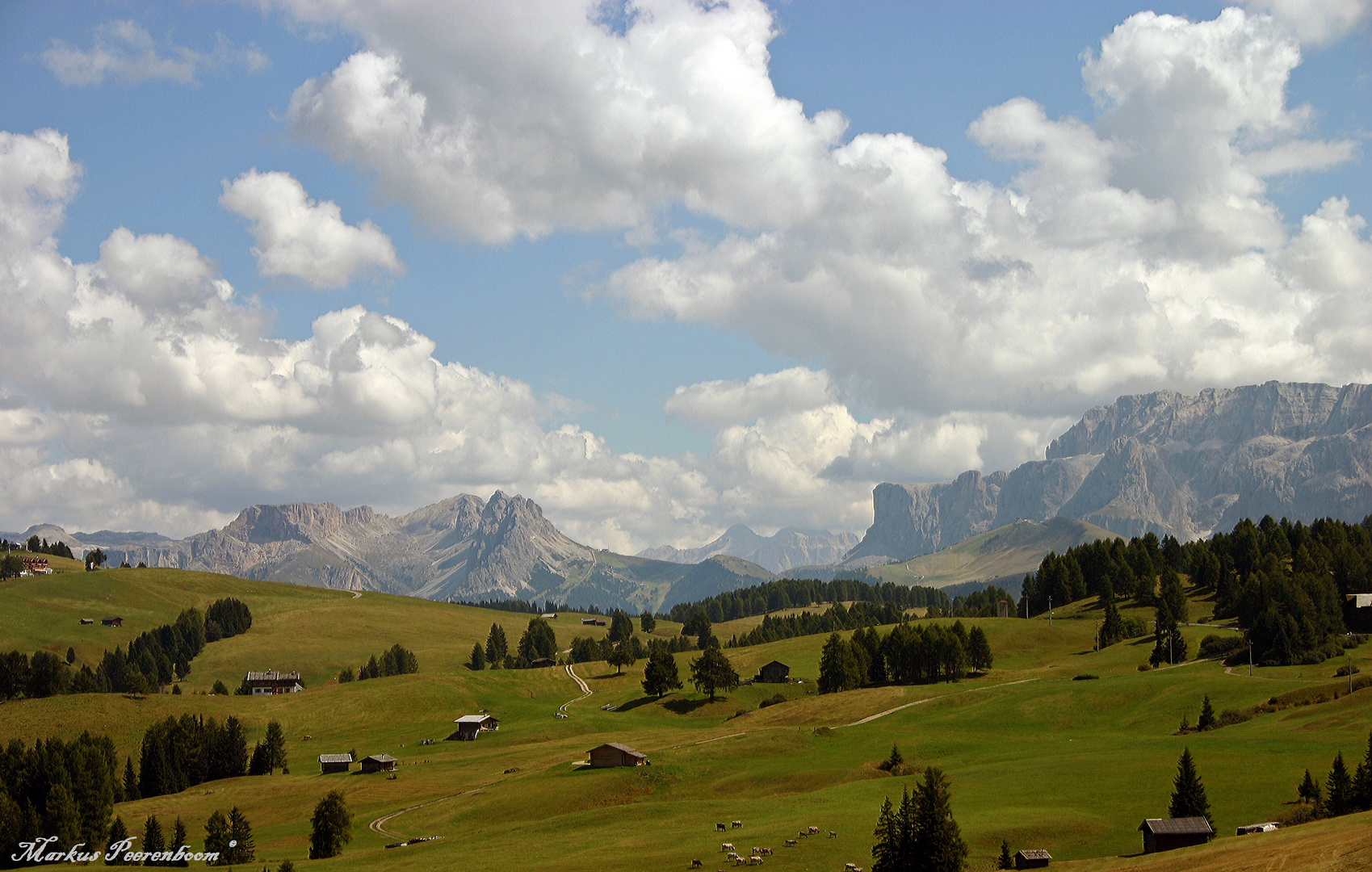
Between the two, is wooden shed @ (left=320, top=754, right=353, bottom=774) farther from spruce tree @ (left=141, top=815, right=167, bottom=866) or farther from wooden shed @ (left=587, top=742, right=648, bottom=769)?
spruce tree @ (left=141, top=815, right=167, bottom=866)

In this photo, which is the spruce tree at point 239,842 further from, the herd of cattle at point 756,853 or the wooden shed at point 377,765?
the wooden shed at point 377,765

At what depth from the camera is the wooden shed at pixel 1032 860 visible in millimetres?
61966

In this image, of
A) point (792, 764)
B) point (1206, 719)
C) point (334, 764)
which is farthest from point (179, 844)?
point (1206, 719)

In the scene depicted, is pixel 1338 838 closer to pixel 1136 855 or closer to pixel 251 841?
pixel 1136 855

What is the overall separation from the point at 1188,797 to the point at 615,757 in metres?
61.5

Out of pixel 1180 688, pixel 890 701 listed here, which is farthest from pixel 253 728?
pixel 1180 688

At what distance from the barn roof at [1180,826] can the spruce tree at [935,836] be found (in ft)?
40.3

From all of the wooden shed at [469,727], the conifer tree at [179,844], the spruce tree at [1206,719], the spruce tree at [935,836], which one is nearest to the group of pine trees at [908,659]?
the wooden shed at [469,727]

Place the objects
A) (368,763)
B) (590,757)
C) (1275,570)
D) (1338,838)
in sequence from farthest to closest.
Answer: (1275,570) < (368,763) < (590,757) < (1338,838)

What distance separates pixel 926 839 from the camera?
59719mm

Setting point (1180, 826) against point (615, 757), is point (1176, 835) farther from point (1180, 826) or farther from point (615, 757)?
point (615, 757)

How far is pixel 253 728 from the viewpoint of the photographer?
170 meters

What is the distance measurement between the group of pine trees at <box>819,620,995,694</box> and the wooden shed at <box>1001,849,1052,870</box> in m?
103

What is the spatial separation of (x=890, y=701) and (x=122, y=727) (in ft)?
382
